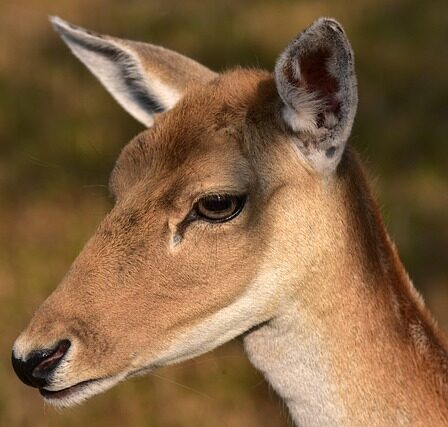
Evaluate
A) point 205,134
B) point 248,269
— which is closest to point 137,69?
point 205,134

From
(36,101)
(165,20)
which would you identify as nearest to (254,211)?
(36,101)

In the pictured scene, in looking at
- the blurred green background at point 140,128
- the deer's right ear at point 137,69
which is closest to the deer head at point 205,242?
the deer's right ear at point 137,69

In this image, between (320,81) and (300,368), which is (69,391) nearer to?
(300,368)

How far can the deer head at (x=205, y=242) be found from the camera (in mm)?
3822

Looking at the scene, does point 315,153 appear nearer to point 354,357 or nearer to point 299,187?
point 299,187

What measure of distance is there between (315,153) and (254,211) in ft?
0.95

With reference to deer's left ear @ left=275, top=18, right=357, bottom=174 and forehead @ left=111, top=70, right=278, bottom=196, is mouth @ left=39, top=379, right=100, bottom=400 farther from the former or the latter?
deer's left ear @ left=275, top=18, right=357, bottom=174

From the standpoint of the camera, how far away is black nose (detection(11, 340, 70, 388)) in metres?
3.74

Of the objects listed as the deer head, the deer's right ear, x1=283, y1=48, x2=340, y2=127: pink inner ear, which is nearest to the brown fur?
the deer head

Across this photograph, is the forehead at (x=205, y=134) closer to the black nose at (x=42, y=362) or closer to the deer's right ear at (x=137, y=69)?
the deer's right ear at (x=137, y=69)

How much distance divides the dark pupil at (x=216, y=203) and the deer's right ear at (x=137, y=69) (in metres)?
0.86

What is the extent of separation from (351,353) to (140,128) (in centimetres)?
481

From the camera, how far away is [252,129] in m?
4.09

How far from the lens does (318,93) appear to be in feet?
13.0
